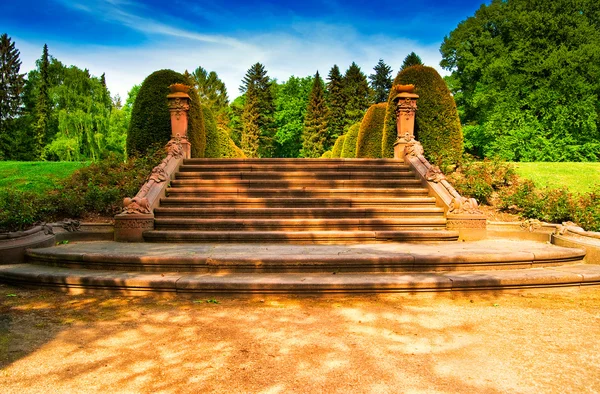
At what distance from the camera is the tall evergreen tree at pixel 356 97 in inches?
2015

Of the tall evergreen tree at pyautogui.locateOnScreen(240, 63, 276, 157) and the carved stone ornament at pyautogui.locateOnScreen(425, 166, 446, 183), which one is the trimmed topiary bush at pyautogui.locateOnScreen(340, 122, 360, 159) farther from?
the tall evergreen tree at pyautogui.locateOnScreen(240, 63, 276, 157)

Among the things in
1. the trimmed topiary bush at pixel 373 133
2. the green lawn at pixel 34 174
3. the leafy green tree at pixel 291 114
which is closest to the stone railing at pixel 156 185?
the green lawn at pixel 34 174

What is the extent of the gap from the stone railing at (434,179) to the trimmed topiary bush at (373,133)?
394 cm

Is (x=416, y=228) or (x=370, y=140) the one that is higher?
(x=370, y=140)

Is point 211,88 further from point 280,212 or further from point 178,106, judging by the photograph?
point 280,212

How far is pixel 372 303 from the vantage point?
4668mm

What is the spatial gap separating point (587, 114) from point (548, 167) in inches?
586

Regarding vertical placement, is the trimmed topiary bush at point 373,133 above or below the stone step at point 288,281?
above

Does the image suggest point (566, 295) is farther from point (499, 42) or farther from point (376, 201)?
point (499, 42)

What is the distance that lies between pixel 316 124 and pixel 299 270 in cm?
4662

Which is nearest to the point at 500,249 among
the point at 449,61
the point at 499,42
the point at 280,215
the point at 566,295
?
the point at 566,295

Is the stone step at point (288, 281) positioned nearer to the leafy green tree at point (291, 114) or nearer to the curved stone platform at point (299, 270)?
the curved stone platform at point (299, 270)

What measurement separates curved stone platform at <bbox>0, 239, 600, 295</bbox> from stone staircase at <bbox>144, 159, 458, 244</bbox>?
38.2 inches

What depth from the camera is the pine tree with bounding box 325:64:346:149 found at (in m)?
51.8
